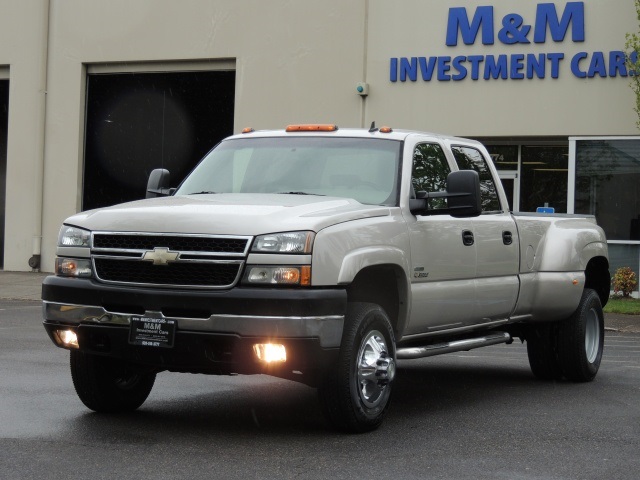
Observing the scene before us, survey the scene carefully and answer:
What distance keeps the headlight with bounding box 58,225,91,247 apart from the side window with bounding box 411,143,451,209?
2375 millimetres

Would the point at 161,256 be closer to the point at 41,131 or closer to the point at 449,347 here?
the point at 449,347

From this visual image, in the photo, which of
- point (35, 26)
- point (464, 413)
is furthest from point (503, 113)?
point (464, 413)

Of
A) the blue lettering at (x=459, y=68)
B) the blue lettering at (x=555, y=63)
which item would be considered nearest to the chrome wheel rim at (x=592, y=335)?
the blue lettering at (x=555, y=63)

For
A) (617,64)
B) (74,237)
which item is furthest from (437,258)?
(617,64)

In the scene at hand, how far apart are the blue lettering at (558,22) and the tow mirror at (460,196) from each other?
14.9 m

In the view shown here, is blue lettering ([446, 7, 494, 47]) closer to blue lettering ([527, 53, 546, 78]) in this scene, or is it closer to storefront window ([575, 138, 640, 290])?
blue lettering ([527, 53, 546, 78])

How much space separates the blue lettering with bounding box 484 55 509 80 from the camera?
23109 millimetres

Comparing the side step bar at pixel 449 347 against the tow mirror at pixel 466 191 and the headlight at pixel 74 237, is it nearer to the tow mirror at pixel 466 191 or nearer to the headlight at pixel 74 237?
the tow mirror at pixel 466 191

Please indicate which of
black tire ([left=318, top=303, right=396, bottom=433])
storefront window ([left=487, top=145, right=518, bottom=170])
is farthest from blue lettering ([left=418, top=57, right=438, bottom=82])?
black tire ([left=318, top=303, right=396, bottom=433])

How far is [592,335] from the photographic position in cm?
1109

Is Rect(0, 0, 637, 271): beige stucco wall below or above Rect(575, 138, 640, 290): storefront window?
above

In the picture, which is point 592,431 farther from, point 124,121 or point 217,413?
point 124,121

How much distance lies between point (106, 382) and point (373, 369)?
5.96 ft

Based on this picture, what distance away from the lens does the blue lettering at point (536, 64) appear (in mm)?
22734
